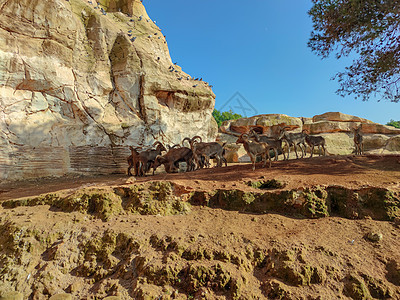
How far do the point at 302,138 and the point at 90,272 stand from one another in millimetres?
9869

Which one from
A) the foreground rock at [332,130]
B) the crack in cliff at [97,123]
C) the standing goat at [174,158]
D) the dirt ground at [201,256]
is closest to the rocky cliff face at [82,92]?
the crack in cliff at [97,123]

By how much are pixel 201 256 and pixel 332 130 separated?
24585mm

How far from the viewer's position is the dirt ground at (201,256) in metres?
3.50

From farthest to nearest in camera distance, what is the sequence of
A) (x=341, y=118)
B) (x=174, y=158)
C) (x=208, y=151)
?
(x=341, y=118)
(x=174, y=158)
(x=208, y=151)

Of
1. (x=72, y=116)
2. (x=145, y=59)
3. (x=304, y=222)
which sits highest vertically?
(x=145, y=59)

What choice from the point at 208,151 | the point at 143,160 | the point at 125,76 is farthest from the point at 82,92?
the point at 208,151

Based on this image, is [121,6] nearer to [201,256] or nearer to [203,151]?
[203,151]

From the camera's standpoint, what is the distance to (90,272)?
4.05 meters

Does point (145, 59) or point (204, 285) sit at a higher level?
point (145, 59)

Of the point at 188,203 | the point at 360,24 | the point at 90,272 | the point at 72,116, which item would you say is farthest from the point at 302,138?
the point at 72,116

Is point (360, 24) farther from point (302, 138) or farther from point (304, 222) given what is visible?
point (304, 222)

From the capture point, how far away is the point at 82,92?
467 inches

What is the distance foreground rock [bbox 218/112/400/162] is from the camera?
Answer: 19469 millimetres

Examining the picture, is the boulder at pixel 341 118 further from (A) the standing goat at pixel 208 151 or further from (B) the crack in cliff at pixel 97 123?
(B) the crack in cliff at pixel 97 123
